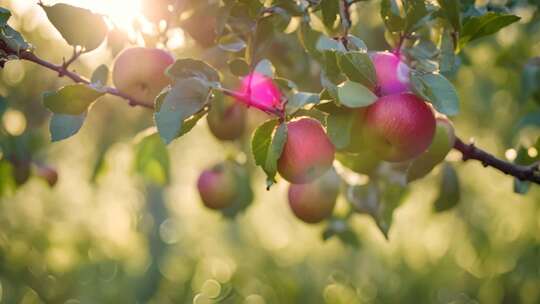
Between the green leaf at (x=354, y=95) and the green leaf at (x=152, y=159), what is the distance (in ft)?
2.90

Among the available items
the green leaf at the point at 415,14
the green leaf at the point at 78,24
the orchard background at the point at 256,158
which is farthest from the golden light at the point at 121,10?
the green leaf at the point at 415,14

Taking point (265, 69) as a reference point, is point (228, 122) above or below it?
below

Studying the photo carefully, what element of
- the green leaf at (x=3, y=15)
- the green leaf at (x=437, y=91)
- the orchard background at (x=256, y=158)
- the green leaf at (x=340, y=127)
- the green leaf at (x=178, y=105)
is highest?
the green leaf at (x=3, y=15)

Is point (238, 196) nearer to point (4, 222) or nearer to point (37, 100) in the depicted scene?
point (37, 100)

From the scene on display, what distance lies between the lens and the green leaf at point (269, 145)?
1.13 meters

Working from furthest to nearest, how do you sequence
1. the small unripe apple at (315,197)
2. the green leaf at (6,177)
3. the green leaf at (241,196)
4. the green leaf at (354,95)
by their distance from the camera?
the green leaf at (6,177) → the green leaf at (241,196) → the small unripe apple at (315,197) → the green leaf at (354,95)

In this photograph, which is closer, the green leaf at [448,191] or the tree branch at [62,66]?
the tree branch at [62,66]

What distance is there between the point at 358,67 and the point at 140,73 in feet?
1.72

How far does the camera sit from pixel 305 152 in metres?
1.17

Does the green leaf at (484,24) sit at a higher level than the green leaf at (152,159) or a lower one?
higher

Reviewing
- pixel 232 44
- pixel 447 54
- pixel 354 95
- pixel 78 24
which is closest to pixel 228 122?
pixel 232 44

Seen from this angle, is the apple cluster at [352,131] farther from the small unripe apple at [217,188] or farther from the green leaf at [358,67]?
the small unripe apple at [217,188]

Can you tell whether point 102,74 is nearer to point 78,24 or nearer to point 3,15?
point 78,24

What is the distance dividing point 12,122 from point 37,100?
55cm
